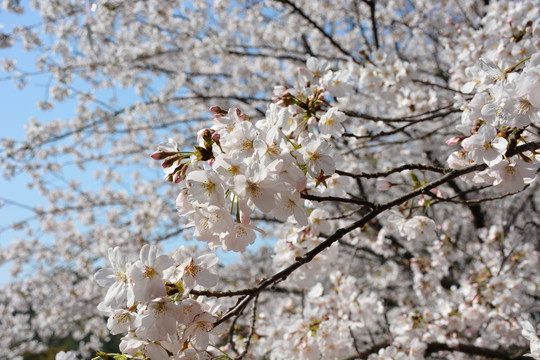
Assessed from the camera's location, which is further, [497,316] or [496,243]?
[496,243]

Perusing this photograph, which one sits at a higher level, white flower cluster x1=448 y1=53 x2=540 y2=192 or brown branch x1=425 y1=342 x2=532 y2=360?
white flower cluster x1=448 y1=53 x2=540 y2=192

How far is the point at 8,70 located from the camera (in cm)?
690

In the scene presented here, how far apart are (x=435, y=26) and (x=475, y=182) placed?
5348 millimetres

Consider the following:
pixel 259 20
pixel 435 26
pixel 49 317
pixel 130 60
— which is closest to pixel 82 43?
pixel 130 60

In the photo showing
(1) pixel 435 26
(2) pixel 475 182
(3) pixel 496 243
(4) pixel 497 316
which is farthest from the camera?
(1) pixel 435 26

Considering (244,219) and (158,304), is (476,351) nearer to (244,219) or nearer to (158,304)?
(244,219)

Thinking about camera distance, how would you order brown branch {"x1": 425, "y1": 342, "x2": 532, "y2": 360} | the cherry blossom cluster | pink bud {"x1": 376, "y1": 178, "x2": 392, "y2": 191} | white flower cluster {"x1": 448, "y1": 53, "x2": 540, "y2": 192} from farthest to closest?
brown branch {"x1": 425, "y1": 342, "x2": 532, "y2": 360}, pink bud {"x1": 376, "y1": 178, "x2": 392, "y2": 191}, white flower cluster {"x1": 448, "y1": 53, "x2": 540, "y2": 192}, the cherry blossom cluster

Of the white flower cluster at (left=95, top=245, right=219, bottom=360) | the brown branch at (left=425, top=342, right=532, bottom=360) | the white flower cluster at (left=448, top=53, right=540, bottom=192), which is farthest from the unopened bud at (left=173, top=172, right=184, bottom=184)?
the brown branch at (left=425, top=342, right=532, bottom=360)

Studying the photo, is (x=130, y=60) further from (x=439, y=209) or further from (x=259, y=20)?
(x=439, y=209)

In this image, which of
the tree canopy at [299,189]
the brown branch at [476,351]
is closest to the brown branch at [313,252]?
the tree canopy at [299,189]

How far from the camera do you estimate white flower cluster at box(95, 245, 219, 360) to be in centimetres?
107

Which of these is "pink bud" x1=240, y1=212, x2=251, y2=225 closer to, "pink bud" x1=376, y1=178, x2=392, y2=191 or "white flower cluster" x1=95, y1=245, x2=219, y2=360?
"white flower cluster" x1=95, y1=245, x2=219, y2=360

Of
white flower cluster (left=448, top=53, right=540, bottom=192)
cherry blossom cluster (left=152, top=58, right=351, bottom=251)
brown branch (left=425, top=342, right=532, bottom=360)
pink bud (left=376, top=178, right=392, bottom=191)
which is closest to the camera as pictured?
cherry blossom cluster (left=152, top=58, right=351, bottom=251)

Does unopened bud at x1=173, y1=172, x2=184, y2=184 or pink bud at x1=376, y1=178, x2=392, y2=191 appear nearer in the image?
unopened bud at x1=173, y1=172, x2=184, y2=184
